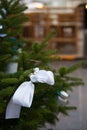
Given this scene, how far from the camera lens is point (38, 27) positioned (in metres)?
9.88

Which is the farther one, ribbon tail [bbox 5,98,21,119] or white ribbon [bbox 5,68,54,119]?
ribbon tail [bbox 5,98,21,119]

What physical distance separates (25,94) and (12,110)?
21cm

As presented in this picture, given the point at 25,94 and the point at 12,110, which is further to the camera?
the point at 12,110

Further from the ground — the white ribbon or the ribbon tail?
the white ribbon

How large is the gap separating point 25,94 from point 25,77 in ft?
0.48

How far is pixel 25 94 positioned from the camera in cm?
245

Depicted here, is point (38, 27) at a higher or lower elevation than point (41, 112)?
lower

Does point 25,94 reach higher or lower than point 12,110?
higher

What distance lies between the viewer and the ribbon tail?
2.59 m

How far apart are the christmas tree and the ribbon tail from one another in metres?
0.03

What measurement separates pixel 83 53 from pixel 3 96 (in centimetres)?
697

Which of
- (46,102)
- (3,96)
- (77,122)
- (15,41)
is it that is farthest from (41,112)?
(77,122)

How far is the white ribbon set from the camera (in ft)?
7.96

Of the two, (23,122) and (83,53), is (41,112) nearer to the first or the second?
(23,122)
